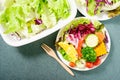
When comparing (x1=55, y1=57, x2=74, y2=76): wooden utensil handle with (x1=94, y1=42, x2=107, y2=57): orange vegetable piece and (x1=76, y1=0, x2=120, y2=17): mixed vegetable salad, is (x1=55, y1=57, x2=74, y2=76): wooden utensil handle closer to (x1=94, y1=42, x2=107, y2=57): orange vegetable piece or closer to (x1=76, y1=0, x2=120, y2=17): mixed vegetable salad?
(x1=94, y1=42, x2=107, y2=57): orange vegetable piece

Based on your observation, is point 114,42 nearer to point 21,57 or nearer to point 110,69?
point 110,69

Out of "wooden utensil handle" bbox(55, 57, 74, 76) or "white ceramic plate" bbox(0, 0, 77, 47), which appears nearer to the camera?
"white ceramic plate" bbox(0, 0, 77, 47)

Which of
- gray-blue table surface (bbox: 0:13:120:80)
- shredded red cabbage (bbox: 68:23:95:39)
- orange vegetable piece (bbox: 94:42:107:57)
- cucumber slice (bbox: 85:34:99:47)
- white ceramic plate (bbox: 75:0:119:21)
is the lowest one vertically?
gray-blue table surface (bbox: 0:13:120:80)

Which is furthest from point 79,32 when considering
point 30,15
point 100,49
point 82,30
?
point 30,15

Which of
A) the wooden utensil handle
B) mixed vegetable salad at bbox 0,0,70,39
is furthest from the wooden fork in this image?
mixed vegetable salad at bbox 0,0,70,39

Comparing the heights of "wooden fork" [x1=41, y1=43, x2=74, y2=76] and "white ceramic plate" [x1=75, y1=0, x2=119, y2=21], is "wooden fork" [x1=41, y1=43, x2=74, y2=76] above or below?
below

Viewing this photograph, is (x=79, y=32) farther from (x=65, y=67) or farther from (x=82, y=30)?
(x=65, y=67)
